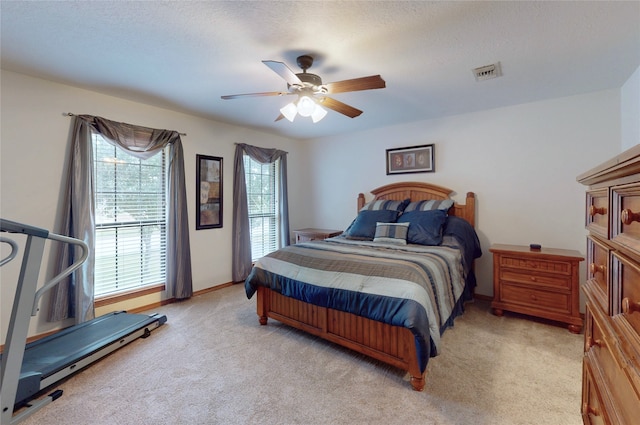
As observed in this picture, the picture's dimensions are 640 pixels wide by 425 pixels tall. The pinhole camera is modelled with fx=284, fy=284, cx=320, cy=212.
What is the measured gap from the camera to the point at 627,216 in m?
0.72

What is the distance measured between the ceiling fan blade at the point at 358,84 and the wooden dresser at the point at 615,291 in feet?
4.40

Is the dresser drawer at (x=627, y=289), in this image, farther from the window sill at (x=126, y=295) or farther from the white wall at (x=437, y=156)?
the window sill at (x=126, y=295)

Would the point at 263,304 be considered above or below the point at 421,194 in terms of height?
below

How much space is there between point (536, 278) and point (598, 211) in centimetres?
219

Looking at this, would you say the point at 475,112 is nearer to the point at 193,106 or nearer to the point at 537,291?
the point at 537,291

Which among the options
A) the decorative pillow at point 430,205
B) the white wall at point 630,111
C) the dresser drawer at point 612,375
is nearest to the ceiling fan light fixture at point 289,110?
the decorative pillow at point 430,205

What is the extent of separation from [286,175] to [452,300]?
336cm

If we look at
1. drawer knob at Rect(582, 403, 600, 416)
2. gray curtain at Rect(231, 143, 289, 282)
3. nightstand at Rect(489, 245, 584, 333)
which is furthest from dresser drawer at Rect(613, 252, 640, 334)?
gray curtain at Rect(231, 143, 289, 282)

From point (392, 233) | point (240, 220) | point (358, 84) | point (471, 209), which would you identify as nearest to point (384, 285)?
Answer: point (392, 233)

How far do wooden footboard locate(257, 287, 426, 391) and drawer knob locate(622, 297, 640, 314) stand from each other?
1295 mm

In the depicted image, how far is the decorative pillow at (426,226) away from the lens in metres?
3.13

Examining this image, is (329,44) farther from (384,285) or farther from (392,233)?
(392,233)

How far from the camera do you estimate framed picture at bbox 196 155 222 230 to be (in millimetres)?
3795

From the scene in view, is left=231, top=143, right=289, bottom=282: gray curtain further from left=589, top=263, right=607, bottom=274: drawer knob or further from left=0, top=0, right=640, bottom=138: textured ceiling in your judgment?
left=589, top=263, right=607, bottom=274: drawer knob
